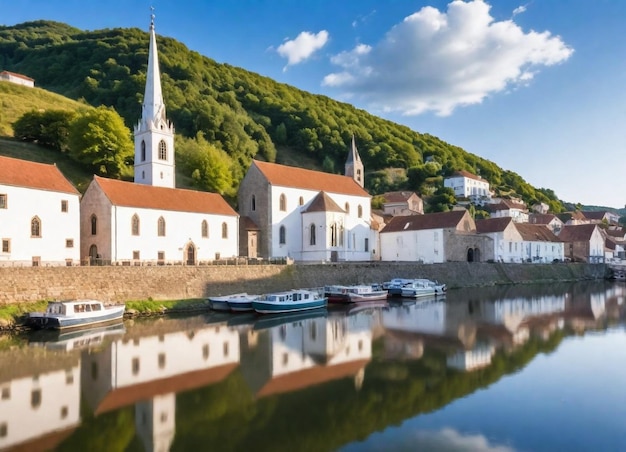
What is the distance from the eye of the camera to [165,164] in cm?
5112

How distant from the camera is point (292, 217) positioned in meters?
54.4

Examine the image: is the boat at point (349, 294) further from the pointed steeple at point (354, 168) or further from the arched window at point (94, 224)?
the pointed steeple at point (354, 168)

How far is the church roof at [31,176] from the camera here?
33931mm

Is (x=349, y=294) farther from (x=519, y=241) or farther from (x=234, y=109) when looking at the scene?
(x=234, y=109)

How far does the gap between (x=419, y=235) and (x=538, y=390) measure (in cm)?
4526

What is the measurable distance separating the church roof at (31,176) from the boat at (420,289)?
29.8 m

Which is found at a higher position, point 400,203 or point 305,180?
point 400,203

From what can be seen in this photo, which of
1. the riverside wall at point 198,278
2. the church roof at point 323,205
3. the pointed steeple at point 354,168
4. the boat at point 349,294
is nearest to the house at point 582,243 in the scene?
the riverside wall at point 198,278

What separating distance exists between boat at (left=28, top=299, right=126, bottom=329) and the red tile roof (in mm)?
40830

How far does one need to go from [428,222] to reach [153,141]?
1302 inches

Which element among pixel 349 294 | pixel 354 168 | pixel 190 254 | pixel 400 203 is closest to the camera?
pixel 349 294

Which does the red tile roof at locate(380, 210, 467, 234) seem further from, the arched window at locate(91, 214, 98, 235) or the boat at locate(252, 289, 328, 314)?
the arched window at locate(91, 214, 98, 235)

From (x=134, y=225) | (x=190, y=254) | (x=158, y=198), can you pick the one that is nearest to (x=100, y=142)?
(x=158, y=198)

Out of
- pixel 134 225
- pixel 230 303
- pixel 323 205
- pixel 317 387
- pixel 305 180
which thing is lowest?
pixel 317 387
